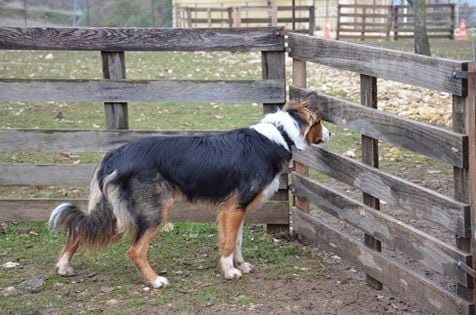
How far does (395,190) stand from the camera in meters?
4.79

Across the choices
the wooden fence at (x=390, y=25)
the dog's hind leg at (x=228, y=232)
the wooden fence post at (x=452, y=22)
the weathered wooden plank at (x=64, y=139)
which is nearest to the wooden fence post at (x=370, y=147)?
the dog's hind leg at (x=228, y=232)

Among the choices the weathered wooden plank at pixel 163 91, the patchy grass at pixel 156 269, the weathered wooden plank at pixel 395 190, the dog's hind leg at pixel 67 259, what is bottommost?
the patchy grass at pixel 156 269

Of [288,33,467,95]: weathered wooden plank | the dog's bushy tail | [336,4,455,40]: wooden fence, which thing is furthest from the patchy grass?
[336,4,455,40]: wooden fence

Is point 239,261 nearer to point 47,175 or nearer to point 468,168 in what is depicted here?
point 47,175

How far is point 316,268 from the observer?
587 cm

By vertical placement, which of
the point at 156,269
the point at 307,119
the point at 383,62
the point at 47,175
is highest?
the point at 383,62

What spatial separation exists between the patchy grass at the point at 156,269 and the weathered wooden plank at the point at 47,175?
0.48 m

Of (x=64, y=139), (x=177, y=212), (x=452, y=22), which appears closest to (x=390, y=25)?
(x=452, y=22)

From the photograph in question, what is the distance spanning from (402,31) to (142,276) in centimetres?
3236

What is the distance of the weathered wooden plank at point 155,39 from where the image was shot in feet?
20.8

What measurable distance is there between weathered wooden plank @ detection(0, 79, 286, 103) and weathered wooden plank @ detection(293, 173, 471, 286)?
0.80 metres

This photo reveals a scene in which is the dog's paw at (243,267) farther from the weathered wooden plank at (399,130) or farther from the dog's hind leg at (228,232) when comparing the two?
the weathered wooden plank at (399,130)

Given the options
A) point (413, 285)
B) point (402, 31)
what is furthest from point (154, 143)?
point (402, 31)

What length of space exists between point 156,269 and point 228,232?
0.69 m
